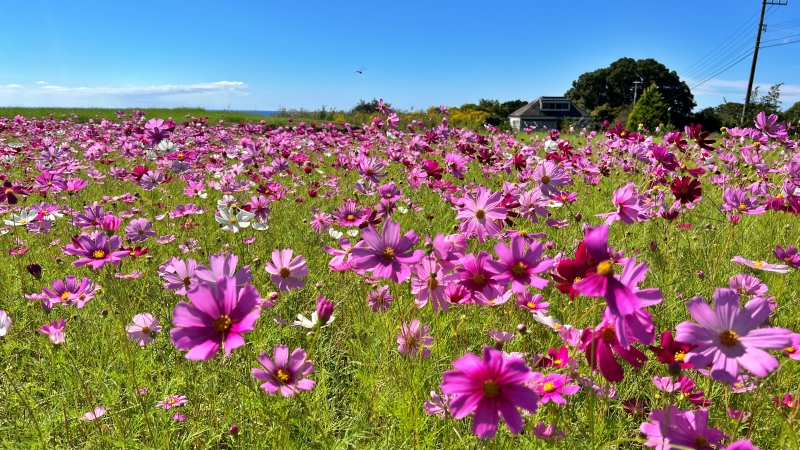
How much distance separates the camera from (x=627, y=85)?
46719 mm

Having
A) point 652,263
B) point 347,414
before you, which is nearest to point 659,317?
point 652,263

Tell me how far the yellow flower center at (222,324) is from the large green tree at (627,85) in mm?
49015

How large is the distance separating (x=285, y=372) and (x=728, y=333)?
79 centimetres

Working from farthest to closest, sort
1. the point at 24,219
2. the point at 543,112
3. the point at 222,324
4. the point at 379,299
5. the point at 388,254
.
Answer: the point at 543,112
the point at 24,219
the point at 379,299
the point at 388,254
the point at 222,324

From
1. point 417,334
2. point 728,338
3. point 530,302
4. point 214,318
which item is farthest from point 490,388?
point 530,302

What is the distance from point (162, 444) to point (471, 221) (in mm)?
1086

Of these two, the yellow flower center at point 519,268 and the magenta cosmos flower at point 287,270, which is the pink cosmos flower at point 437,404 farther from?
the magenta cosmos flower at point 287,270

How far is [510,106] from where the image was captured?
4697cm

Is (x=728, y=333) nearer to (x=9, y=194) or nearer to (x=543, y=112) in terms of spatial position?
(x=9, y=194)

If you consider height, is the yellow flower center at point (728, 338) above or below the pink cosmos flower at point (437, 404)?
above

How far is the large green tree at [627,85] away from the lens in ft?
148

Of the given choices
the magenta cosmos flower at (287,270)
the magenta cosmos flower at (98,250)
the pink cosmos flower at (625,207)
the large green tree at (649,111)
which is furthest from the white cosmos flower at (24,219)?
the large green tree at (649,111)

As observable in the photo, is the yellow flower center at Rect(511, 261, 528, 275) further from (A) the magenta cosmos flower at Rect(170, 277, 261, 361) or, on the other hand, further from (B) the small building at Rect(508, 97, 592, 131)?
(B) the small building at Rect(508, 97, 592, 131)

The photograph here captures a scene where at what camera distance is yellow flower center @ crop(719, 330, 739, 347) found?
0.68 meters
